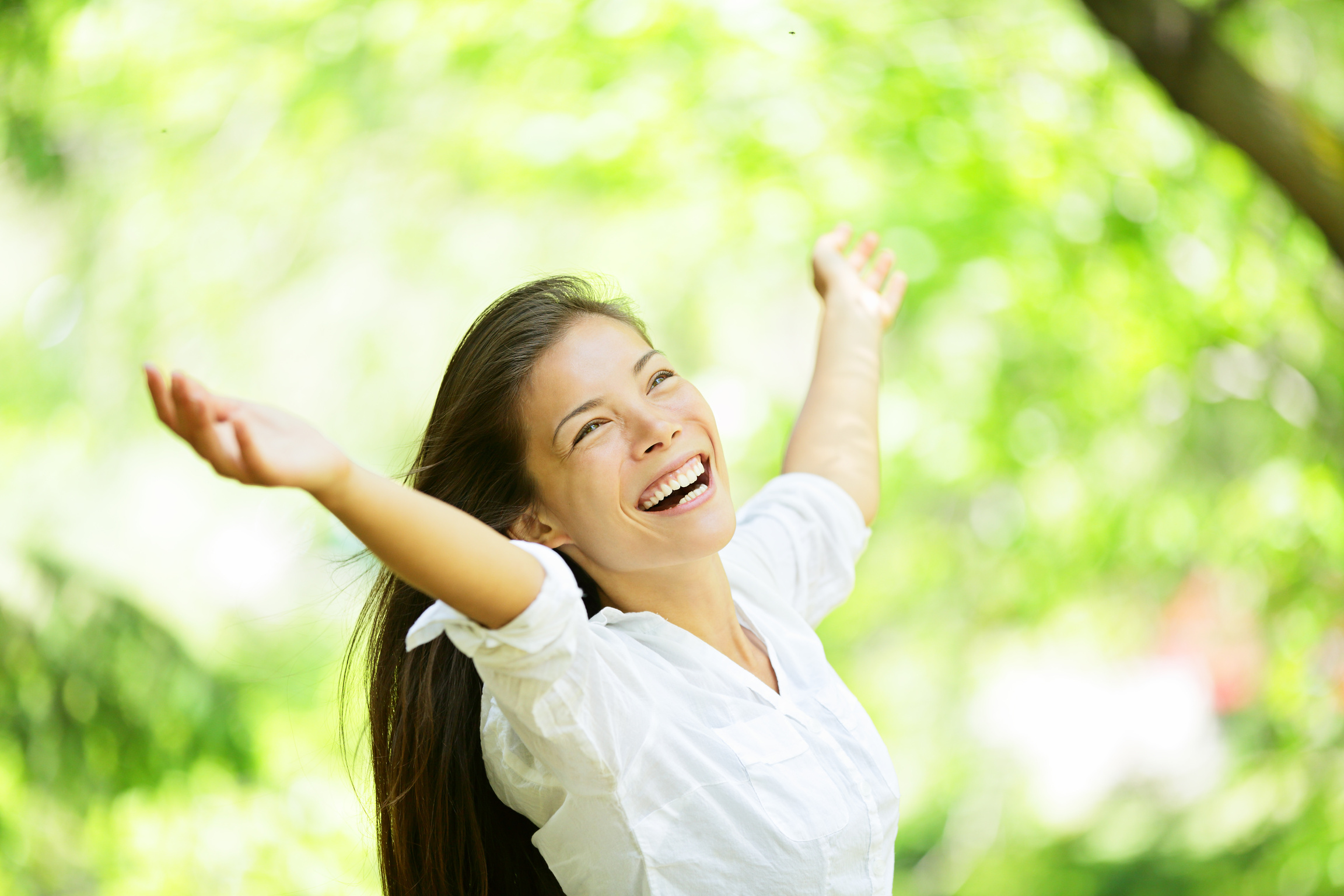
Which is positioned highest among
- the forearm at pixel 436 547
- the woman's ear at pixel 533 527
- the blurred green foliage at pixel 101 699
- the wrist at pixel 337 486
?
the wrist at pixel 337 486

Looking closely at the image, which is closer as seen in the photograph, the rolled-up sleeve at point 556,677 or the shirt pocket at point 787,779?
the rolled-up sleeve at point 556,677

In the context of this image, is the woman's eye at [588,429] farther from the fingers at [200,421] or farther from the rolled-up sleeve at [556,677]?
the fingers at [200,421]

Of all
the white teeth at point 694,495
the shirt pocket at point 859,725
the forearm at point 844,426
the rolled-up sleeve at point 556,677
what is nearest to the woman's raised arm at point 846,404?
the forearm at point 844,426

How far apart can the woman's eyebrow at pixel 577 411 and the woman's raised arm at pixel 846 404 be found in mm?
486

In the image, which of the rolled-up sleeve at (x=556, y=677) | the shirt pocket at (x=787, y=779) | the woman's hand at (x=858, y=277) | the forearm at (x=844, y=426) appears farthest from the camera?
the woman's hand at (x=858, y=277)

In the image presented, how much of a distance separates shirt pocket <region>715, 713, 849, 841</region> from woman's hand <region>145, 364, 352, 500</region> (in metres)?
0.49

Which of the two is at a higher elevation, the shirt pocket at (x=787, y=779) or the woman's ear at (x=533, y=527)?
the woman's ear at (x=533, y=527)

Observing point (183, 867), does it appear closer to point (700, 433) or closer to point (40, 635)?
point (40, 635)

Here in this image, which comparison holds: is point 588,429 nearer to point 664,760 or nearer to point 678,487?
point 678,487

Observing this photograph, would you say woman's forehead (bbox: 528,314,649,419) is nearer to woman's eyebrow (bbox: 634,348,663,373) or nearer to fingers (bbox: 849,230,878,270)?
woman's eyebrow (bbox: 634,348,663,373)

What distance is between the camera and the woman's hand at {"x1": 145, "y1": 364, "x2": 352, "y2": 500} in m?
0.71

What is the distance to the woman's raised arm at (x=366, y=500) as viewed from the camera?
71 centimetres

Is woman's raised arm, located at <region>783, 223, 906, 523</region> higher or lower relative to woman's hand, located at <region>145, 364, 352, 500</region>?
lower

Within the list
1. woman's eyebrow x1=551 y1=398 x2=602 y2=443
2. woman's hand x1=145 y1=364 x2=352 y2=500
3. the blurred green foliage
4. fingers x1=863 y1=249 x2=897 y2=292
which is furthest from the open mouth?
the blurred green foliage
